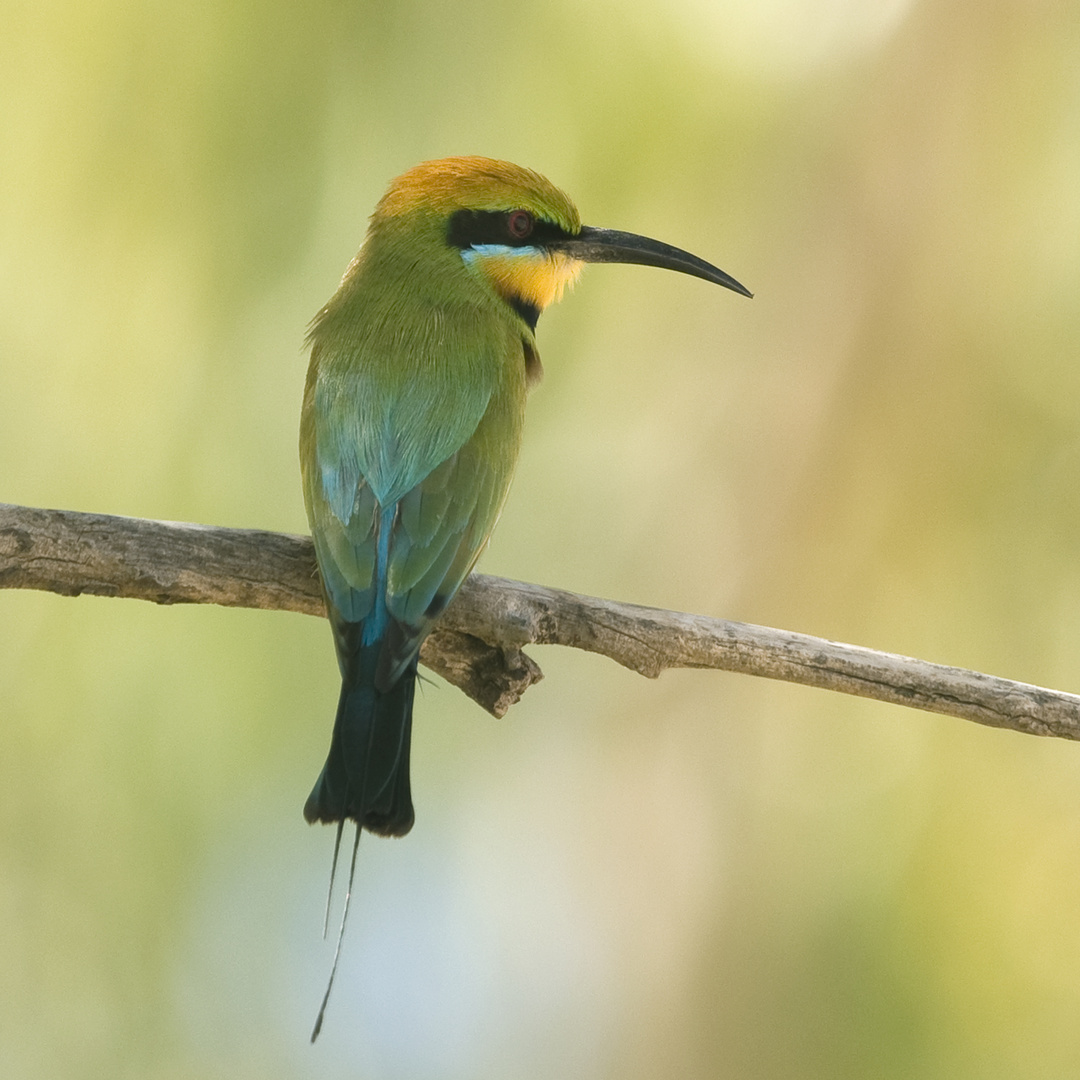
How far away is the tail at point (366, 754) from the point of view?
2.61 meters

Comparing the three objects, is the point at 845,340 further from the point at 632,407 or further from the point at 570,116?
the point at 570,116

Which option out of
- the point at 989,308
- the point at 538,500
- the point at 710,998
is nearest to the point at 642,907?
the point at 710,998

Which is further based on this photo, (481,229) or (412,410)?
(481,229)

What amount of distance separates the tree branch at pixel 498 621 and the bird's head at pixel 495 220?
39.8 inches

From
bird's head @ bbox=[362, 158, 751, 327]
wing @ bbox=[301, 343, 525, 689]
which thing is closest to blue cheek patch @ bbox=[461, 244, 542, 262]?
bird's head @ bbox=[362, 158, 751, 327]

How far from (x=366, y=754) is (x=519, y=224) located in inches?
61.0

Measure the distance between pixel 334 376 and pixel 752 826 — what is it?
2350 millimetres

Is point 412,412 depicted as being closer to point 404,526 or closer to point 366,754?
point 404,526

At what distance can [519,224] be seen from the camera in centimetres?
354

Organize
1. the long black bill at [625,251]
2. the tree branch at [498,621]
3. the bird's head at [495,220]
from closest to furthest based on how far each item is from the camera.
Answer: the tree branch at [498,621] < the bird's head at [495,220] < the long black bill at [625,251]

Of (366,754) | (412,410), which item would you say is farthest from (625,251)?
(366,754)

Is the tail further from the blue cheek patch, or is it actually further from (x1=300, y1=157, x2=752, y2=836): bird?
the blue cheek patch

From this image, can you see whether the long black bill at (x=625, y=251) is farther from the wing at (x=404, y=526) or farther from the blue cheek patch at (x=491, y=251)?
the wing at (x=404, y=526)

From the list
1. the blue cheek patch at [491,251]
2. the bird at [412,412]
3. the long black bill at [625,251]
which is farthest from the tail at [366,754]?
the long black bill at [625,251]
